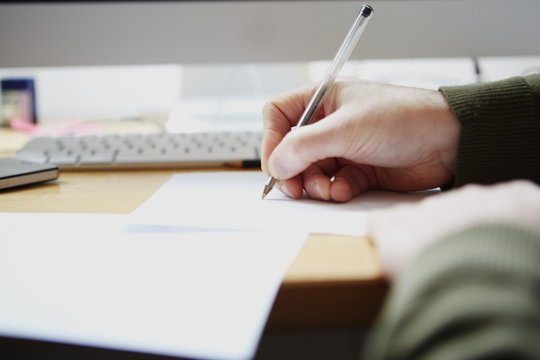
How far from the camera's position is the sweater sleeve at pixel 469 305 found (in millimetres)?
171

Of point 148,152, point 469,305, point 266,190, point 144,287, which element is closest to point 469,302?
point 469,305

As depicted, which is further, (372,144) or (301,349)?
(301,349)

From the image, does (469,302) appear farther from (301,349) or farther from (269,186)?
(301,349)

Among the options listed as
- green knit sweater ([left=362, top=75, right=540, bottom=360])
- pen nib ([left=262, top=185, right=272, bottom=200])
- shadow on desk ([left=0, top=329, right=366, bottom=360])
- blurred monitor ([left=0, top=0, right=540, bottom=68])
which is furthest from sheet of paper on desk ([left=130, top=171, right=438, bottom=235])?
shadow on desk ([left=0, top=329, right=366, bottom=360])

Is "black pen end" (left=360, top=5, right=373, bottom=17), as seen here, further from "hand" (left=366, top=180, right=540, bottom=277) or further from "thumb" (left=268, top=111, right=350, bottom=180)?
"hand" (left=366, top=180, right=540, bottom=277)

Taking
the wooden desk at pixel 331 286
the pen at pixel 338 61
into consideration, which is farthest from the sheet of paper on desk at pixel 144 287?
the pen at pixel 338 61

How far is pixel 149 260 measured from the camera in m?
0.29

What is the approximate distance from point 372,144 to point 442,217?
155 mm

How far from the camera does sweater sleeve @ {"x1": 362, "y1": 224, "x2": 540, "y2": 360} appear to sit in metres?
0.17

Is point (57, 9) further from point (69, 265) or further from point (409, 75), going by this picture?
point (409, 75)

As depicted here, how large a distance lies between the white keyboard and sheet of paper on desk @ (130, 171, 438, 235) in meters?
0.09

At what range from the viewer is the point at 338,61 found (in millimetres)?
450

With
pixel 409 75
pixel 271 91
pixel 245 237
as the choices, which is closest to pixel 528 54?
pixel 409 75

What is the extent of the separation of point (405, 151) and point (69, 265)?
30 cm
